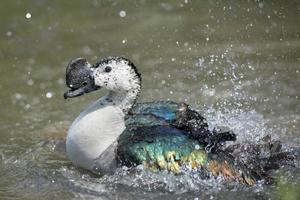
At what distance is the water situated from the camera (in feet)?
20.7

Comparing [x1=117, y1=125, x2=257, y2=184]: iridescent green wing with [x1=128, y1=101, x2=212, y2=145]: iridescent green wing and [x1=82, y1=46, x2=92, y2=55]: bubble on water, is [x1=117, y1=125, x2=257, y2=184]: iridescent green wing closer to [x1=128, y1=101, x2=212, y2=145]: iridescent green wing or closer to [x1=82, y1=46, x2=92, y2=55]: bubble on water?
[x1=128, y1=101, x2=212, y2=145]: iridescent green wing

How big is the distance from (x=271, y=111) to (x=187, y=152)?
228cm

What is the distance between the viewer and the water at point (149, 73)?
6324 millimetres

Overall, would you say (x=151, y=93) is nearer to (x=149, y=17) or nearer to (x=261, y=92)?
(x=261, y=92)

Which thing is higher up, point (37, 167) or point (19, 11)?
point (19, 11)

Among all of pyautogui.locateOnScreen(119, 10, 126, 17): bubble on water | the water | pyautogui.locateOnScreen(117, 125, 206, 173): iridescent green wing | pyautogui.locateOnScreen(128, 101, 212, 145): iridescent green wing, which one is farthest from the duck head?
pyautogui.locateOnScreen(119, 10, 126, 17): bubble on water

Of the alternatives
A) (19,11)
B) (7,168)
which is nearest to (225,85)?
Answer: (7,168)

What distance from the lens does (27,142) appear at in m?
7.60

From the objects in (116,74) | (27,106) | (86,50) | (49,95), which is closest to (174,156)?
(116,74)

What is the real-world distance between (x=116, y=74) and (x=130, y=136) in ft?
1.79

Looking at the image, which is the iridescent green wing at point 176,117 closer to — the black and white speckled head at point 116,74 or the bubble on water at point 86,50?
the black and white speckled head at point 116,74

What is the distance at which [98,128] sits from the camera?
6348 millimetres

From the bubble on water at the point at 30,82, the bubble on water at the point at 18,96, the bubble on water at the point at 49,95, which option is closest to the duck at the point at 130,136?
the bubble on water at the point at 49,95

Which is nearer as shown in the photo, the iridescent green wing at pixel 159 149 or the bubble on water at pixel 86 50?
the iridescent green wing at pixel 159 149
